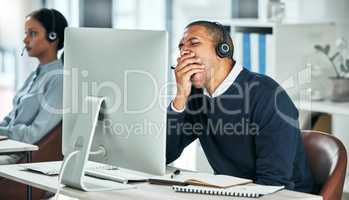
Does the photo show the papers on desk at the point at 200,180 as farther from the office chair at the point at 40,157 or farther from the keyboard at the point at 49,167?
the office chair at the point at 40,157

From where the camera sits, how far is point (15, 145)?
3342mm

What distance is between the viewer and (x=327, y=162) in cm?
279

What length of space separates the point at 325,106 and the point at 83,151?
185cm

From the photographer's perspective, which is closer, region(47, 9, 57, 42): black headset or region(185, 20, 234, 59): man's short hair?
region(185, 20, 234, 59): man's short hair

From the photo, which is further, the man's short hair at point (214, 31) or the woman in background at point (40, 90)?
the woman in background at point (40, 90)

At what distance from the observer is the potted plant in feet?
13.6

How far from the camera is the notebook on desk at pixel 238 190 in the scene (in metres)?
2.40

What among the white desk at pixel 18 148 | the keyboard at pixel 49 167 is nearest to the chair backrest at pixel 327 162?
the keyboard at pixel 49 167

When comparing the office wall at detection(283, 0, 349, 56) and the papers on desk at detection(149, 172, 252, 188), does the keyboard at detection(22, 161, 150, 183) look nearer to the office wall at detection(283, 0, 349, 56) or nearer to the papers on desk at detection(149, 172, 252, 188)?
the papers on desk at detection(149, 172, 252, 188)

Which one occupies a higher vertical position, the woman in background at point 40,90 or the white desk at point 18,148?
the woman in background at point 40,90

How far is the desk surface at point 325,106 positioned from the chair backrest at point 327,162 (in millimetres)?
1022

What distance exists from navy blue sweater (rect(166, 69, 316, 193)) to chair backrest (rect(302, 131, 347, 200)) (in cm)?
5

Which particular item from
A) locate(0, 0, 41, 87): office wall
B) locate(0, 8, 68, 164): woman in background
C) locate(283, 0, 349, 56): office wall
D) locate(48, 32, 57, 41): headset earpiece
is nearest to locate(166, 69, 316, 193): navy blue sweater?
locate(0, 8, 68, 164): woman in background

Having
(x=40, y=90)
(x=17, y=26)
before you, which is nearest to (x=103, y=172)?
(x=40, y=90)
